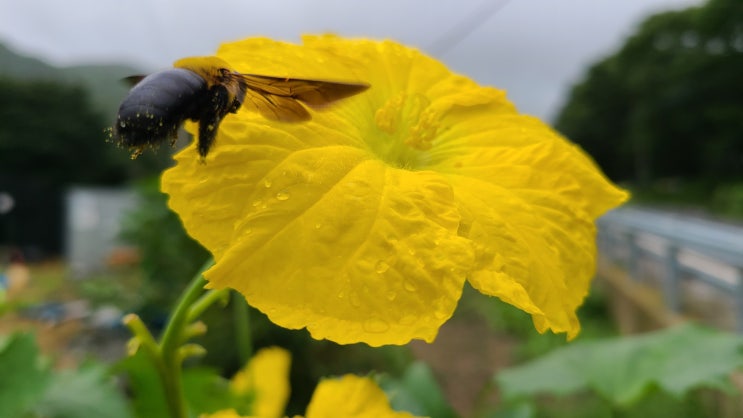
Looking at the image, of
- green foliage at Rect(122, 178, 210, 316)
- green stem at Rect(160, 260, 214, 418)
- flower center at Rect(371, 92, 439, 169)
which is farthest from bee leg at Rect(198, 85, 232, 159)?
green foliage at Rect(122, 178, 210, 316)

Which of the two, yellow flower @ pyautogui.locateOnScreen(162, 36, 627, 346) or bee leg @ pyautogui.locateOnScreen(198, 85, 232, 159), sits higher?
bee leg @ pyautogui.locateOnScreen(198, 85, 232, 159)

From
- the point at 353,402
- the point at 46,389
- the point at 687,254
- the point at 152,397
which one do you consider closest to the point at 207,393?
the point at 152,397

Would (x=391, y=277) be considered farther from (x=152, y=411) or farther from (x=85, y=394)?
(x=85, y=394)

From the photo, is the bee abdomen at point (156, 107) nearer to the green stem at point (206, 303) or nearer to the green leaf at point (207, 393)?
the green stem at point (206, 303)

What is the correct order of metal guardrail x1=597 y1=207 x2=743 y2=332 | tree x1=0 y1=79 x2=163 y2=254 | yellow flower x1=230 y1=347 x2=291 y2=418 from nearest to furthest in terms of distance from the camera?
yellow flower x1=230 y1=347 x2=291 y2=418 → metal guardrail x1=597 y1=207 x2=743 y2=332 → tree x1=0 y1=79 x2=163 y2=254

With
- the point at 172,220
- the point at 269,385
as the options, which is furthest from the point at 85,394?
the point at 172,220

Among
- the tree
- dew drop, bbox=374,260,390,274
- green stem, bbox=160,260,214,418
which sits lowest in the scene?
the tree

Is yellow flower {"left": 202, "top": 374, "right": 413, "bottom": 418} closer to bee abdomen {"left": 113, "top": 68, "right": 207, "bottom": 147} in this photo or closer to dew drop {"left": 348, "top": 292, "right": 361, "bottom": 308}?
dew drop {"left": 348, "top": 292, "right": 361, "bottom": 308}

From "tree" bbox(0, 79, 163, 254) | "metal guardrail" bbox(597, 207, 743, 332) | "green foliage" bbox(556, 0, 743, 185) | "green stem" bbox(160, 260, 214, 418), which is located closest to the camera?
"green stem" bbox(160, 260, 214, 418)
